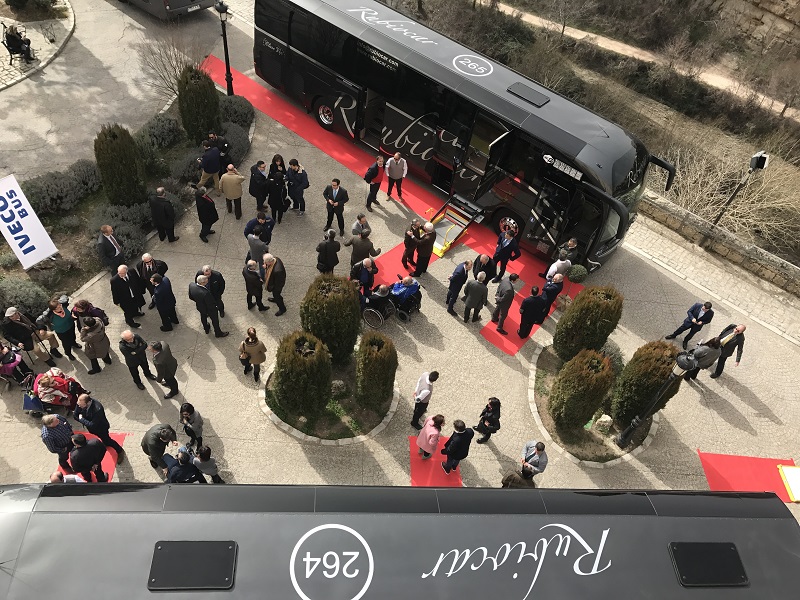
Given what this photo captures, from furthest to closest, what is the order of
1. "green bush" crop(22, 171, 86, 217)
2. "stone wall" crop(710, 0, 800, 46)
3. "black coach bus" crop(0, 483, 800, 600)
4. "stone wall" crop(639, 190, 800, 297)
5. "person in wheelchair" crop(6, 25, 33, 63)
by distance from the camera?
"stone wall" crop(710, 0, 800, 46)
"person in wheelchair" crop(6, 25, 33, 63)
"stone wall" crop(639, 190, 800, 297)
"green bush" crop(22, 171, 86, 217)
"black coach bus" crop(0, 483, 800, 600)

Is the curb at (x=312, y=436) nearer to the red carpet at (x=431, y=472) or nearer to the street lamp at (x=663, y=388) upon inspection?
the red carpet at (x=431, y=472)

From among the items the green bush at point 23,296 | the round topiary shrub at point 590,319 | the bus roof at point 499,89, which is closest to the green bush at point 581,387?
the round topiary shrub at point 590,319

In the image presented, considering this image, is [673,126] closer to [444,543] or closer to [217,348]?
[217,348]

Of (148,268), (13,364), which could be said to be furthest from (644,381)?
(13,364)

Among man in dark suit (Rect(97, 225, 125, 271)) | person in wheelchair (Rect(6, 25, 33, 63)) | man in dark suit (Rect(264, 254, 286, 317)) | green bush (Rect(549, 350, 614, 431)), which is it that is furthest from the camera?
person in wheelchair (Rect(6, 25, 33, 63))

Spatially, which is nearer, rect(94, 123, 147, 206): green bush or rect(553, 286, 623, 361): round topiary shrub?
rect(553, 286, 623, 361): round topiary shrub

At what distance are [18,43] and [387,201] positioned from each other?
36.9ft

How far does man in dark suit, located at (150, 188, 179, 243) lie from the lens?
1183 centimetres

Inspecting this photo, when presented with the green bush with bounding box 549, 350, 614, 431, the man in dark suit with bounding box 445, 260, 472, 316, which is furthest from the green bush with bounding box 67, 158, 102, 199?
the green bush with bounding box 549, 350, 614, 431

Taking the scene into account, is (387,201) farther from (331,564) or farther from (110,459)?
(331,564)

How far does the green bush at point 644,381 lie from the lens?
33.0ft

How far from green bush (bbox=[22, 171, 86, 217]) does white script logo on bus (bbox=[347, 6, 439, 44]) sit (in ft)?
25.5

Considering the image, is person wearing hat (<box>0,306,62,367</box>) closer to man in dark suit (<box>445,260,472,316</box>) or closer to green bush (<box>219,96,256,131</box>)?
man in dark suit (<box>445,260,472,316</box>)

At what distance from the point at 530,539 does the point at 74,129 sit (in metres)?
15.0
